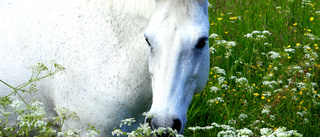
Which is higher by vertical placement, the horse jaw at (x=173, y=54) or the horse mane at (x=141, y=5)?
the horse mane at (x=141, y=5)

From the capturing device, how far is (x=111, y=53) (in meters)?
2.56

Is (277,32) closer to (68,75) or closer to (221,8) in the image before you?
(221,8)

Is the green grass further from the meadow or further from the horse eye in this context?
the horse eye

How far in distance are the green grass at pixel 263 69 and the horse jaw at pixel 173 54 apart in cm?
59

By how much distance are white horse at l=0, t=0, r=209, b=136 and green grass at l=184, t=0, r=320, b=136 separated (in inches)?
22.2

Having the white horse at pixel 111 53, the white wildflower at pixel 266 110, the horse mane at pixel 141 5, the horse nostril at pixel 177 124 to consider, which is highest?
the horse mane at pixel 141 5

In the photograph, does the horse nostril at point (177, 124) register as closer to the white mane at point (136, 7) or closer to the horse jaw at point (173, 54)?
the horse jaw at point (173, 54)

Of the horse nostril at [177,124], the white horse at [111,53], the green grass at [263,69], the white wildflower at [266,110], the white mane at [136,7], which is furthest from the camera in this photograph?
the green grass at [263,69]

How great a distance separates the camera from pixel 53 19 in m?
2.84

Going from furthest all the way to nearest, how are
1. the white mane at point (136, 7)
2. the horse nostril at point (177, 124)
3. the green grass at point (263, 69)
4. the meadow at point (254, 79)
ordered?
the green grass at point (263, 69) → the meadow at point (254, 79) → the white mane at point (136, 7) → the horse nostril at point (177, 124)

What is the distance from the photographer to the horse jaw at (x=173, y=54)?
205 cm

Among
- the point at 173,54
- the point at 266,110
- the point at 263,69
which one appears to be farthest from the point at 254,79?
the point at 173,54

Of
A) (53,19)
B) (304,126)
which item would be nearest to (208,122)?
(304,126)

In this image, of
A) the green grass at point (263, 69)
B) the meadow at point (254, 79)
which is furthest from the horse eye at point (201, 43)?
the green grass at point (263, 69)
